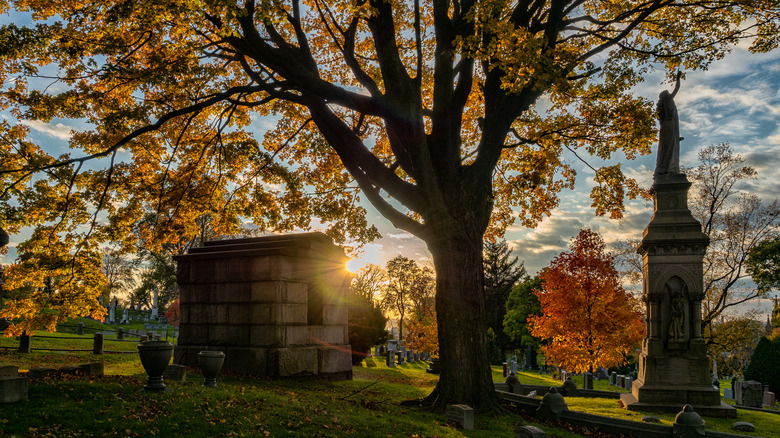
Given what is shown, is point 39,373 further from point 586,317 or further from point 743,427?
point 586,317

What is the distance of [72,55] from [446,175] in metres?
8.48

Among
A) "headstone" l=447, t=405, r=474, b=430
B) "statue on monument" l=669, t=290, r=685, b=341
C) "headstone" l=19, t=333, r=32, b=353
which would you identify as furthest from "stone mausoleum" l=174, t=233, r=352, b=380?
"statue on monument" l=669, t=290, r=685, b=341

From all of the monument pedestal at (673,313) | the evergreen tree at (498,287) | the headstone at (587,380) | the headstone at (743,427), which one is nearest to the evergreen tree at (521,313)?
the evergreen tree at (498,287)

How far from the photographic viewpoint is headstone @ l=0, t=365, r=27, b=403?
7438 millimetres

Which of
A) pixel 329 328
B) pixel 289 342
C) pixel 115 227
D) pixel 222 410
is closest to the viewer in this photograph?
pixel 222 410

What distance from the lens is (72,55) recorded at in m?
10.3

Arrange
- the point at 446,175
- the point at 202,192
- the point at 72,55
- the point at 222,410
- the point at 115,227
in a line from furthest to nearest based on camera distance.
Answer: the point at 202,192
the point at 115,227
the point at 446,175
the point at 72,55
the point at 222,410

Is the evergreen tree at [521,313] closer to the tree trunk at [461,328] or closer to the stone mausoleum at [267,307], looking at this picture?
the stone mausoleum at [267,307]

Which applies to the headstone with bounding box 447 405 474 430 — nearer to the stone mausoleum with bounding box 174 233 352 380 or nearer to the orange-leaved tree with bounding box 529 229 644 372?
the stone mausoleum with bounding box 174 233 352 380

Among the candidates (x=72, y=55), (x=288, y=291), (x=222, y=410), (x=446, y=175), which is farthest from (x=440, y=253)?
(x=72, y=55)

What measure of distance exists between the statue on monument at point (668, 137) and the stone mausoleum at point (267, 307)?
462 inches

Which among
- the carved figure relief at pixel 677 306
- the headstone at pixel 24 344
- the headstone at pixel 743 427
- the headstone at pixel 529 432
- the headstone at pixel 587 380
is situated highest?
the carved figure relief at pixel 677 306

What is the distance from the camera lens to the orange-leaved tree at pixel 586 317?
69.8 ft

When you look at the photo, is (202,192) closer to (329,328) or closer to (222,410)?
(329,328)
